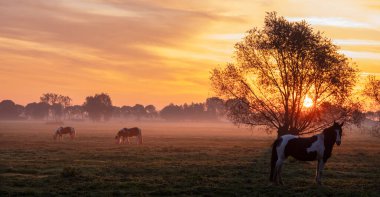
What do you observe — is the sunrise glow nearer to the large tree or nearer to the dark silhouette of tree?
the large tree

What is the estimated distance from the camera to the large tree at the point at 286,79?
36.6 metres

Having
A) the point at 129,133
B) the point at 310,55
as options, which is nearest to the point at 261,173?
the point at 310,55

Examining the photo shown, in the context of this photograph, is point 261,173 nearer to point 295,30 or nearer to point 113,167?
point 113,167

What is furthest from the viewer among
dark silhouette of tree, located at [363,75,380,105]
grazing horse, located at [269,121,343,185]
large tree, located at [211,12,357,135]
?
dark silhouette of tree, located at [363,75,380,105]

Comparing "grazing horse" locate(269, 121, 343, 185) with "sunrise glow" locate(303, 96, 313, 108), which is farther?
"sunrise glow" locate(303, 96, 313, 108)

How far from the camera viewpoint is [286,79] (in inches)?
1500

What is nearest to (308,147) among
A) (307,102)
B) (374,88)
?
(307,102)

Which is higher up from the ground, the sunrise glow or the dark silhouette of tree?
the dark silhouette of tree

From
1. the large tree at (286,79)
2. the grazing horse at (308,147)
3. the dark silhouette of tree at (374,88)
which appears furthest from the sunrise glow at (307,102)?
the dark silhouette of tree at (374,88)

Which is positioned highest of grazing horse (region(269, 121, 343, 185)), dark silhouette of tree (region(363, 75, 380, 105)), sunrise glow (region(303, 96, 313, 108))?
dark silhouette of tree (region(363, 75, 380, 105))

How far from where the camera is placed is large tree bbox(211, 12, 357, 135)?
36562mm

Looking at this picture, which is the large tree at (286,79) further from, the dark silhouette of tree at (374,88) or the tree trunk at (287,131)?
the dark silhouette of tree at (374,88)

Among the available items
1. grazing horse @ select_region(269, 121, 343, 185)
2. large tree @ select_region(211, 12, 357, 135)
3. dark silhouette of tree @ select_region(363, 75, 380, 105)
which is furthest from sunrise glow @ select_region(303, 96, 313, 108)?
dark silhouette of tree @ select_region(363, 75, 380, 105)

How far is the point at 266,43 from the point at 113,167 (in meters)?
19.7
